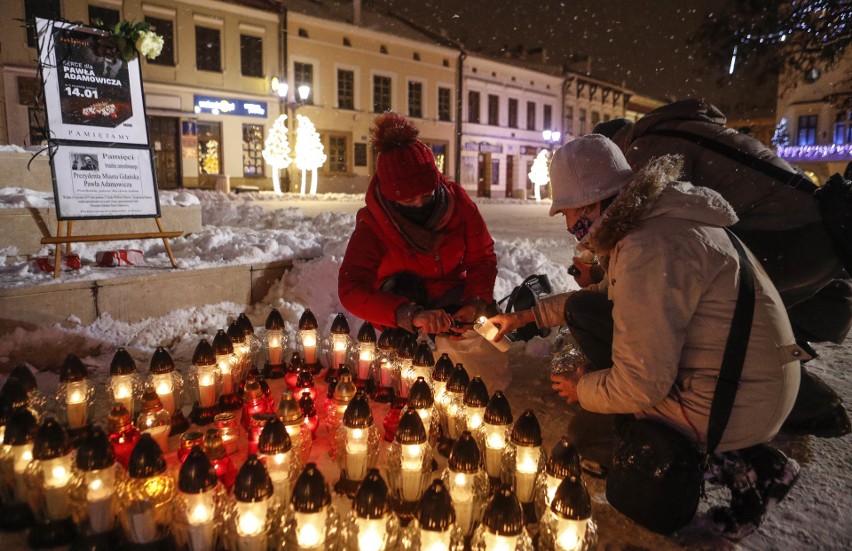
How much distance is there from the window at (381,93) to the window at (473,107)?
227 inches

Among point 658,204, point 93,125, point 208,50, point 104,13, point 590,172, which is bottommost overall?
point 658,204

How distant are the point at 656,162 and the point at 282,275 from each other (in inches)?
174

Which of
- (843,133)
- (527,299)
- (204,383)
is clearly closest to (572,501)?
(204,383)

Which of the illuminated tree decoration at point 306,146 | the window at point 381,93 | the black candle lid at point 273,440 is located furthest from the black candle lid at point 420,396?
the window at point 381,93

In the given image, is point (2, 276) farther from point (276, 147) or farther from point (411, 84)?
point (411, 84)

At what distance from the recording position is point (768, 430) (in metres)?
2.28

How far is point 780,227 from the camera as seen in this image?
3039 millimetres

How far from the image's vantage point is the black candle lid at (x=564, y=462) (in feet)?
7.12

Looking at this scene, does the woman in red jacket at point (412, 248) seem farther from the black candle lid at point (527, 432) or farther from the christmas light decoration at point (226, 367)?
the black candle lid at point (527, 432)

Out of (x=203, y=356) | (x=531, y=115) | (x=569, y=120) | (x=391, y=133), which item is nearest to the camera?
(x=203, y=356)

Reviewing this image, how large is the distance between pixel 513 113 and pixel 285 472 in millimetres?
37974

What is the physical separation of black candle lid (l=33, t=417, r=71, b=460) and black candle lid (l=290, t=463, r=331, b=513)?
106 centimetres

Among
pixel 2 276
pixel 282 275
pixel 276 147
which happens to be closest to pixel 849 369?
pixel 282 275

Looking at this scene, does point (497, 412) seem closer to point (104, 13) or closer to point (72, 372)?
point (72, 372)
